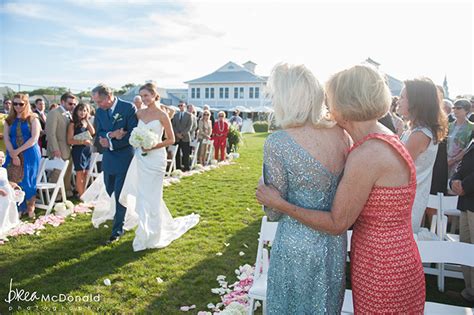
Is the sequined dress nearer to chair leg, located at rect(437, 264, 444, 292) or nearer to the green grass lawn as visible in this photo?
the green grass lawn

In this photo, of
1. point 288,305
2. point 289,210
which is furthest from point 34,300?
point 289,210

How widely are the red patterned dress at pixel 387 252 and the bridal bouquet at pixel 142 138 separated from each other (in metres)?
4.00

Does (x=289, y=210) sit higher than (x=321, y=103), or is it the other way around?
(x=321, y=103)

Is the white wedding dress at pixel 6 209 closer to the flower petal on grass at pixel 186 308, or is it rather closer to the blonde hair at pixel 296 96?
the flower petal on grass at pixel 186 308

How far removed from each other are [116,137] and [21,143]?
251 cm

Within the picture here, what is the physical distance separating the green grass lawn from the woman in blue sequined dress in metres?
2.14

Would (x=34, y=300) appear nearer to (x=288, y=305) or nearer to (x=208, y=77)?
(x=288, y=305)

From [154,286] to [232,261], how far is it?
4.05ft

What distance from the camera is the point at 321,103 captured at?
2072 millimetres

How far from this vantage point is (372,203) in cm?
201

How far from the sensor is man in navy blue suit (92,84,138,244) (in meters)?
5.79

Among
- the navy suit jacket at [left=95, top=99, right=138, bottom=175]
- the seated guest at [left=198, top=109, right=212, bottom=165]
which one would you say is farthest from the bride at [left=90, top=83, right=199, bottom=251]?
the seated guest at [left=198, top=109, right=212, bottom=165]

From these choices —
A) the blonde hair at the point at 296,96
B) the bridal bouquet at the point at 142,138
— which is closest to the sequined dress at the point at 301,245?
the blonde hair at the point at 296,96

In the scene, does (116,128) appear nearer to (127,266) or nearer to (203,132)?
(127,266)
